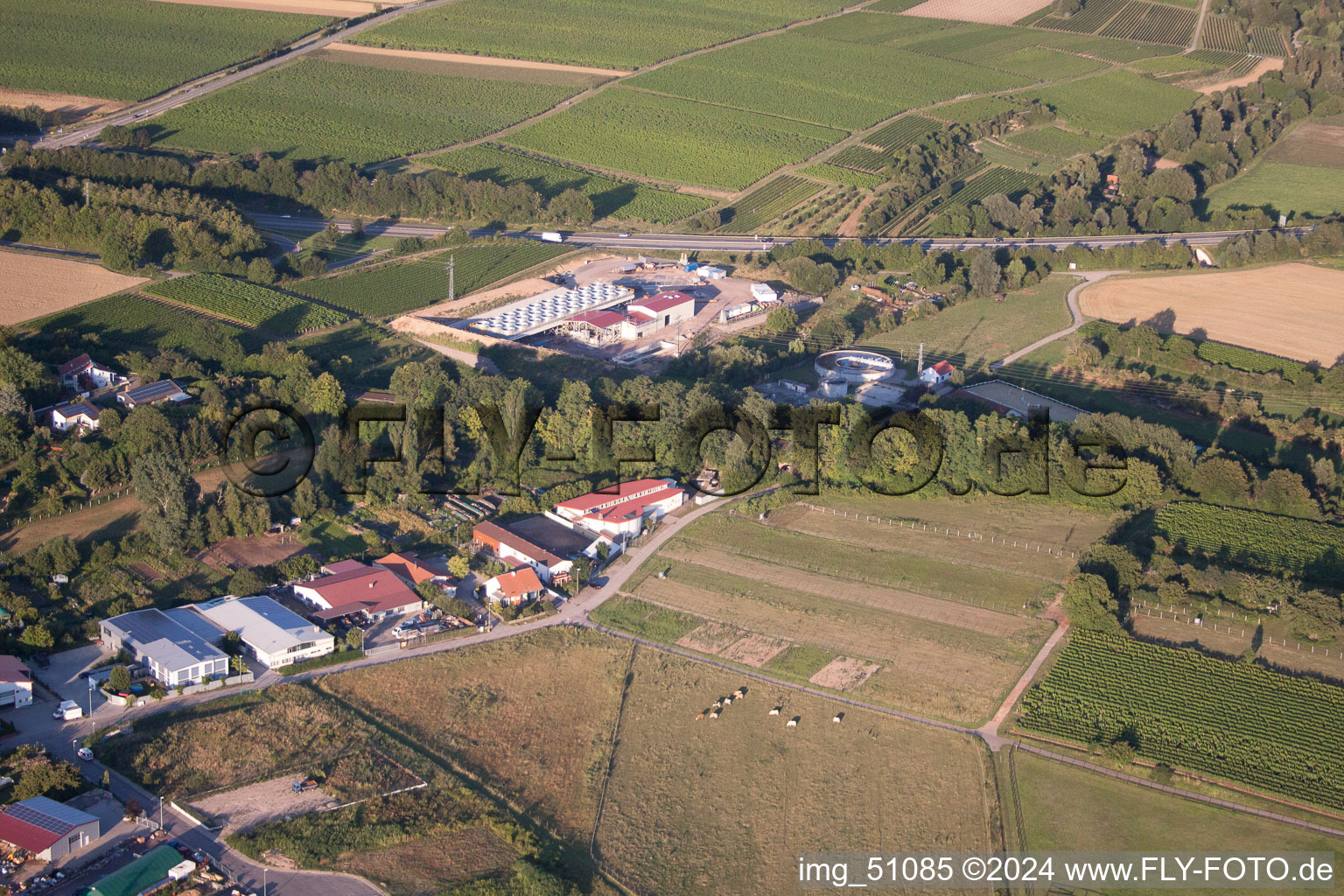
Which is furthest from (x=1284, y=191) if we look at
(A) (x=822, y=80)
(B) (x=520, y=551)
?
(B) (x=520, y=551)

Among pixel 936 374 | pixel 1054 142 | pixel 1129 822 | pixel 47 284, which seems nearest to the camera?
pixel 1129 822

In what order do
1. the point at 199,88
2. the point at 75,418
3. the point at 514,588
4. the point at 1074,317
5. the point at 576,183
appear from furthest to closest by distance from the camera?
1. the point at 199,88
2. the point at 576,183
3. the point at 1074,317
4. the point at 75,418
5. the point at 514,588

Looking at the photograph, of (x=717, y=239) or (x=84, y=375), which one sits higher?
(x=717, y=239)

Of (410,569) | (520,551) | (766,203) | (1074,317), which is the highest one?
(766,203)

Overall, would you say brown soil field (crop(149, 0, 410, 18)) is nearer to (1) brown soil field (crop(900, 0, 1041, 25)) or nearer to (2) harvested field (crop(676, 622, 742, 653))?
(1) brown soil field (crop(900, 0, 1041, 25))

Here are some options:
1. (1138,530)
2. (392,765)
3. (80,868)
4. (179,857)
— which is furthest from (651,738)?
(1138,530)

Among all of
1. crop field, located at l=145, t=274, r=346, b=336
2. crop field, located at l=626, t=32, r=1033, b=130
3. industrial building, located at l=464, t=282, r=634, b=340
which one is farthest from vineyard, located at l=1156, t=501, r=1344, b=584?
crop field, located at l=626, t=32, r=1033, b=130

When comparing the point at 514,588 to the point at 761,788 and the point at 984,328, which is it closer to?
the point at 761,788
